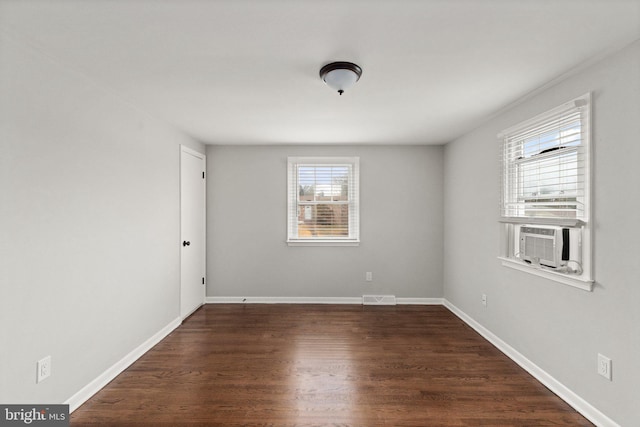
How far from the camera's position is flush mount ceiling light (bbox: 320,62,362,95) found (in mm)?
1921

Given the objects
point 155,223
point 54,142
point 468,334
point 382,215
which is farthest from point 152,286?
point 468,334

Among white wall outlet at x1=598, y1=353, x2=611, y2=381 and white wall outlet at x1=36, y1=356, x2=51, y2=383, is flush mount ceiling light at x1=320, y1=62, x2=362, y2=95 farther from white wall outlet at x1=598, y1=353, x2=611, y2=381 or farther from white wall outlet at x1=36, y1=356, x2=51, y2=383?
white wall outlet at x1=36, y1=356, x2=51, y2=383

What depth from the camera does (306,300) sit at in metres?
4.38

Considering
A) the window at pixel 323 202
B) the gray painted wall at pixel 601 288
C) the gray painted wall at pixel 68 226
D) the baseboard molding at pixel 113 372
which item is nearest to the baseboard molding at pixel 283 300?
the window at pixel 323 202

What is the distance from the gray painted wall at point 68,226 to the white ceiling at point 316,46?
24cm

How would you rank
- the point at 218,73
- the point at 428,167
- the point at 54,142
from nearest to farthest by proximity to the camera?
the point at 54,142 < the point at 218,73 < the point at 428,167

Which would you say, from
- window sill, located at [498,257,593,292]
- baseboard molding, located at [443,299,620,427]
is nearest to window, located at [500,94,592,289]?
window sill, located at [498,257,593,292]

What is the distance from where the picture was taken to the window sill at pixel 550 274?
6.54ft

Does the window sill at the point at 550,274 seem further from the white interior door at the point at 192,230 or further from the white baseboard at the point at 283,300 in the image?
the white interior door at the point at 192,230

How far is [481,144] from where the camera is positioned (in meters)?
3.34

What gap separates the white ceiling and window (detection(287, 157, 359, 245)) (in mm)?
1669

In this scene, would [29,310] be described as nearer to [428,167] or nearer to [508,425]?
[508,425]

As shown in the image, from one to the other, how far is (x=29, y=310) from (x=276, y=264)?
2866 millimetres

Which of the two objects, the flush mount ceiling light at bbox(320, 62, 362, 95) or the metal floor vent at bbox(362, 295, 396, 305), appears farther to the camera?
the metal floor vent at bbox(362, 295, 396, 305)
